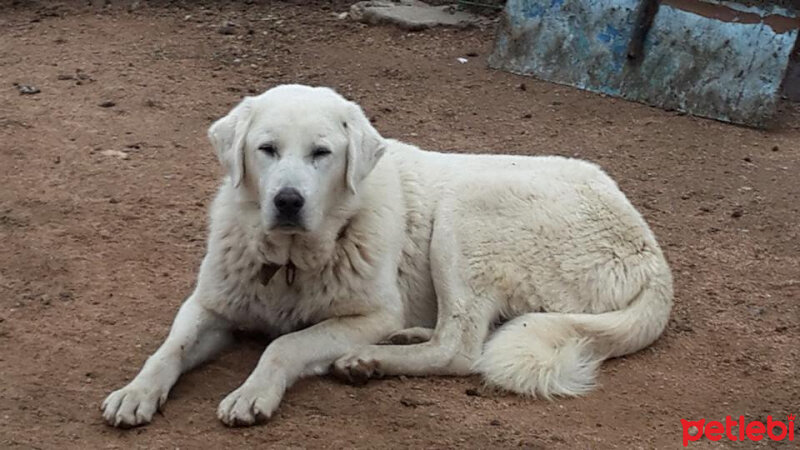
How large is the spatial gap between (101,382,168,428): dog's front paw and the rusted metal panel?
4946 millimetres

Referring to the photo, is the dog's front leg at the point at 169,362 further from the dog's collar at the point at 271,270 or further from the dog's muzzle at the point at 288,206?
the dog's muzzle at the point at 288,206

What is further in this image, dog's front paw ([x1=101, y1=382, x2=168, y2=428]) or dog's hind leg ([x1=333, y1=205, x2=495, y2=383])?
dog's hind leg ([x1=333, y1=205, x2=495, y2=383])

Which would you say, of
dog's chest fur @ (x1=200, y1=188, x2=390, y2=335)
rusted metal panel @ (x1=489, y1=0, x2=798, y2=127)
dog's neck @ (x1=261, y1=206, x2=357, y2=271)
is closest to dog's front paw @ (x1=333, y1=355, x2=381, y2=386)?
dog's chest fur @ (x1=200, y1=188, x2=390, y2=335)

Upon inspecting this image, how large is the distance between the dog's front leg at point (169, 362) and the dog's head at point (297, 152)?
51 cm

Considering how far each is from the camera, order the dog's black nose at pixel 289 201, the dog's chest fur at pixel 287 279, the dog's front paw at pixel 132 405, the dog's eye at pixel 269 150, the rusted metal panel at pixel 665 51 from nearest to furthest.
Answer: the dog's front paw at pixel 132 405, the dog's black nose at pixel 289 201, the dog's eye at pixel 269 150, the dog's chest fur at pixel 287 279, the rusted metal panel at pixel 665 51

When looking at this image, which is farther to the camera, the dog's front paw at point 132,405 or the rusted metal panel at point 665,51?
the rusted metal panel at point 665,51

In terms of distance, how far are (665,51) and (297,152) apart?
4.54 m

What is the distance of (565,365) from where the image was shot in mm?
3975

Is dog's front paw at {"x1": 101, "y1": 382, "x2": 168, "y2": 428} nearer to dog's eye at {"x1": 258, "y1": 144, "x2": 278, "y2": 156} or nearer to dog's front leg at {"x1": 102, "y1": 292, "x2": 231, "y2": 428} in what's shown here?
dog's front leg at {"x1": 102, "y1": 292, "x2": 231, "y2": 428}

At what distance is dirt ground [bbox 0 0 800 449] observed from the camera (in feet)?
12.2

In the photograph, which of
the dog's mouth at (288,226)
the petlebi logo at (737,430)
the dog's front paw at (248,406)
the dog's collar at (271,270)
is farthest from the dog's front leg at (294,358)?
the petlebi logo at (737,430)

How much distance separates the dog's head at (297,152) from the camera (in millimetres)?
3723

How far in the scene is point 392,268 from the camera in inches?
167

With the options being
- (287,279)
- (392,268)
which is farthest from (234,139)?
(392,268)
